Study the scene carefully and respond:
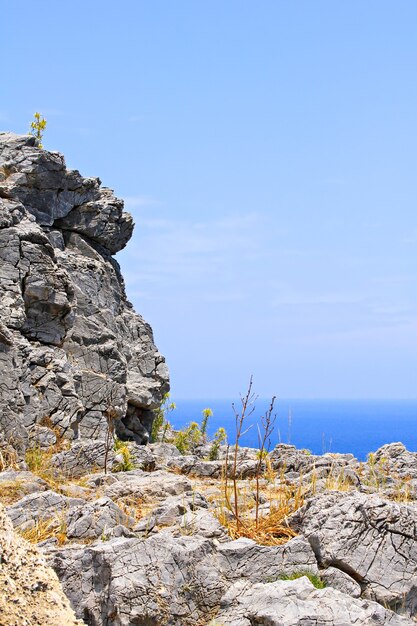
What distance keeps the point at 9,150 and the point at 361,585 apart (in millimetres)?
15628

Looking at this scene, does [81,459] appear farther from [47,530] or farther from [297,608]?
[297,608]

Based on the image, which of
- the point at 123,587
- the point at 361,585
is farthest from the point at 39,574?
the point at 361,585

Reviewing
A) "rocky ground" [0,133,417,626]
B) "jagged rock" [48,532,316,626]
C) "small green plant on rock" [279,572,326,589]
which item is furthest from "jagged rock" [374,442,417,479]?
"jagged rock" [48,532,316,626]

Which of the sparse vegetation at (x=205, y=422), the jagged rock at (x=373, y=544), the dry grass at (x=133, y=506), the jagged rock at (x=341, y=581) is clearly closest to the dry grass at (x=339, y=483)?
the jagged rock at (x=373, y=544)

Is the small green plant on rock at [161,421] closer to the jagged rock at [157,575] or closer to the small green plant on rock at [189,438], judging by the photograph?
the small green plant on rock at [189,438]

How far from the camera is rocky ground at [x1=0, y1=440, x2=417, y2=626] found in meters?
5.95

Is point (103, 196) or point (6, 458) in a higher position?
point (103, 196)

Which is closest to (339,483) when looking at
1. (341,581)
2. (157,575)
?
(341,581)

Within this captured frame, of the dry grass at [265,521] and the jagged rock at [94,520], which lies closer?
the jagged rock at [94,520]

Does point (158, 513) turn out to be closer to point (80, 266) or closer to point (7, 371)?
point (7, 371)

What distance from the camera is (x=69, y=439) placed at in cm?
1528

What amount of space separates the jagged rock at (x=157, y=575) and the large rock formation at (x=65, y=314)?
803 centimetres

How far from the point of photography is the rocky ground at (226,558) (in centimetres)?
595

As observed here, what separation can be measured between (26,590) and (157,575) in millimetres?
2014
